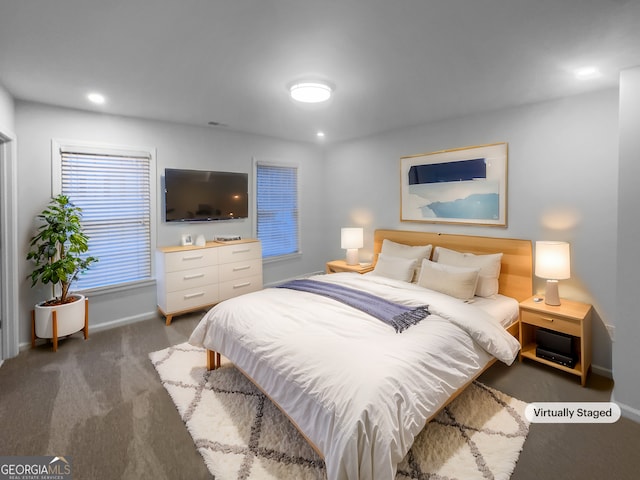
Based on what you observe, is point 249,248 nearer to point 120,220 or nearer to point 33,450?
point 120,220

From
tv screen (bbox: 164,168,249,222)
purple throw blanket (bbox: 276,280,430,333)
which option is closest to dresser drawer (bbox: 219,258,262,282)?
tv screen (bbox: 164,168,249,222)

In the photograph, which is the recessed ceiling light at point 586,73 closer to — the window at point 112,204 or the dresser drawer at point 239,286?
the dresser drawer at point 239,286

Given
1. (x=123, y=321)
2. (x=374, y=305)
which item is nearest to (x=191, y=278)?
(x=123, y=321)

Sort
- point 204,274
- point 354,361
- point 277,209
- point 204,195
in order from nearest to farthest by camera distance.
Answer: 1. point 354,361
2. point 204,274
3. point 204,195
4. point 277,209

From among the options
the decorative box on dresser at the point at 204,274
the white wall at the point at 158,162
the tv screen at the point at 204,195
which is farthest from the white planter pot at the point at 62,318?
the tv screen at the point at 204,195

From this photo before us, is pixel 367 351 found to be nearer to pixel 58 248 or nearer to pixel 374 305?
pixel 374 305

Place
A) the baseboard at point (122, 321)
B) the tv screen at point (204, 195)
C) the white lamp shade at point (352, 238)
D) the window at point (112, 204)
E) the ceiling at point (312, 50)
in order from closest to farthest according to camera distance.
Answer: the ceiling at point (312, 50)
the window at point (112, 204)
the baseboard at point (122, 321)
the tv screen at point (204, 195)
the white lamp shade at point (352, 238)

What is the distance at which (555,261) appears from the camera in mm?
2752

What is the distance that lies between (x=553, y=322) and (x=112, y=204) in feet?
15.0

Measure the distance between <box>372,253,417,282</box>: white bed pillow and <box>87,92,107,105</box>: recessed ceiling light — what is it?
3.37 metres

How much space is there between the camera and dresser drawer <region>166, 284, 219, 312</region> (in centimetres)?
379

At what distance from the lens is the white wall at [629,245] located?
2160mm

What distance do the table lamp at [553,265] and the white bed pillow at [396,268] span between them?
1.23 meters

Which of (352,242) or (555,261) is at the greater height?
(352,242)
